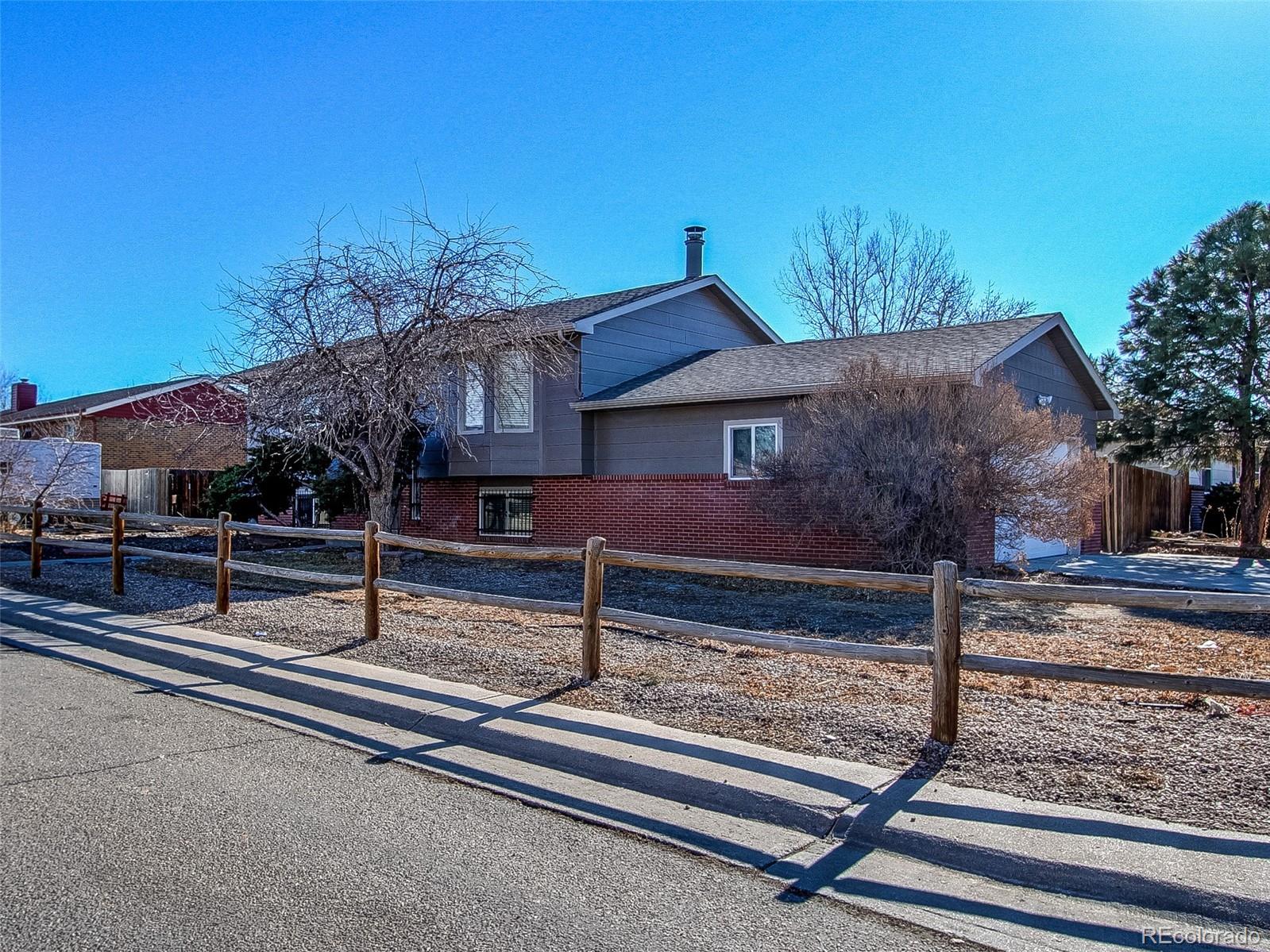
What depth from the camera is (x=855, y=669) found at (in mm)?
7789

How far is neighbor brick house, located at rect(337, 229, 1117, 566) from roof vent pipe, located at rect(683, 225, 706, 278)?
1.09m

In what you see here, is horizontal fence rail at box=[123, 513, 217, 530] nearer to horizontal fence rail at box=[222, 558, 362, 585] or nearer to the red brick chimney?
horizontal fence rail at box=[222, 558, 362, 585]

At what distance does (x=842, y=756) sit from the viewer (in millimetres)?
5434

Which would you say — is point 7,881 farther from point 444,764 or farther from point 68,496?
point 68,496

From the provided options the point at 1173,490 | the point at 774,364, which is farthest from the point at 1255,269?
the point at 774,364

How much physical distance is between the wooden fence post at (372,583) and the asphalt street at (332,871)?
10.8 ft

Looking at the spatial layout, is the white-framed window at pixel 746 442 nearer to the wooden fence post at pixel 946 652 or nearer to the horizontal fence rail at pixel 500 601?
the horizontal fence rail at pixel 500 601

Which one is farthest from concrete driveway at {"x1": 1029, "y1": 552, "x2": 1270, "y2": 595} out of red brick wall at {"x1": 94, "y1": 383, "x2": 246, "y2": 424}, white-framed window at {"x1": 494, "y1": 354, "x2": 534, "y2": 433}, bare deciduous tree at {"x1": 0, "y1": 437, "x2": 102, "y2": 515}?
bare deciduous tree at {"x1": 0, "y1": 437, "x2": 102, "y2": 515}

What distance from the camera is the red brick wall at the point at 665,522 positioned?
1466cm

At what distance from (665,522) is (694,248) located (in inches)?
323

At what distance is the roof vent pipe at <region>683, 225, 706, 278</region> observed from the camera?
21875mm

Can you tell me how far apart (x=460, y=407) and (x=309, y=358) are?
4442 millimetres

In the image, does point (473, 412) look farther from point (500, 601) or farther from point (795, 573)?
point (795, 573)

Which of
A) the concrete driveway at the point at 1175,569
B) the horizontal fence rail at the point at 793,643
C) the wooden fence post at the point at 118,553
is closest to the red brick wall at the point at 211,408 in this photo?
the wooden fence post at the point at 118,553
